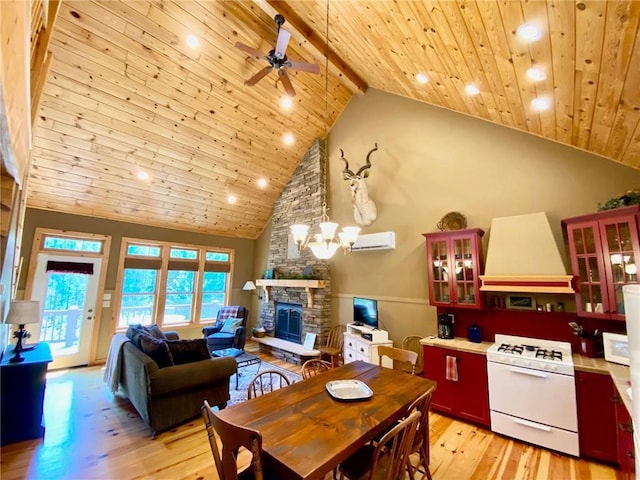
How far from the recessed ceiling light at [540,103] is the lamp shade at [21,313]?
5.74 metres

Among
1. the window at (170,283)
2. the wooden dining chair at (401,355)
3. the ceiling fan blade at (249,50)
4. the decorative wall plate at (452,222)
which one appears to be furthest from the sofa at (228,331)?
the ceiling fan blade at (249,50)

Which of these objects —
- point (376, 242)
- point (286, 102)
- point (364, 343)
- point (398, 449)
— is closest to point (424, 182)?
point (376, 242)

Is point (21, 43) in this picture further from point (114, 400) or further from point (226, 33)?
point (114, 400)

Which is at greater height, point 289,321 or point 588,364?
point 588,364

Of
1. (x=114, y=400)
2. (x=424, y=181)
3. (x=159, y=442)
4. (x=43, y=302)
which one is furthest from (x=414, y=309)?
(x=43, y=302)

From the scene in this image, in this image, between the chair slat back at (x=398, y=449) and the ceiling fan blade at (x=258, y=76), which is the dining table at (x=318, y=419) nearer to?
the chair slat back at (x=398, y=449)

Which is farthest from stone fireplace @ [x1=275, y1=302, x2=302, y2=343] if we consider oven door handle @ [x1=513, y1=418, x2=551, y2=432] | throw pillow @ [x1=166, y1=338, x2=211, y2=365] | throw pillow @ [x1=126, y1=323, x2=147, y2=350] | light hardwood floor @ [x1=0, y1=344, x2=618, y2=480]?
oven door handle @ [x1=513, y1=418, x2=551, y2=432]

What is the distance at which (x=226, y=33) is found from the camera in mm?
4133

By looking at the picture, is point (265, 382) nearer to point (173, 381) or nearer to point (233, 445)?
point (173, 381)

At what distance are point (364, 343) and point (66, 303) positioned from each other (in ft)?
18.5

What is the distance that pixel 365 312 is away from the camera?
4836mm

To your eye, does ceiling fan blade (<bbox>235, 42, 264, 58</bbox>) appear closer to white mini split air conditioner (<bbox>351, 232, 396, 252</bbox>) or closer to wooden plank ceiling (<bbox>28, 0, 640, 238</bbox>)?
wooden plank ceiling (<bbox>28, 0, 640, 238</bbox>)

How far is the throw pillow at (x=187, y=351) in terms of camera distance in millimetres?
3307

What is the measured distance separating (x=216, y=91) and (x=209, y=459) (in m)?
5.15
